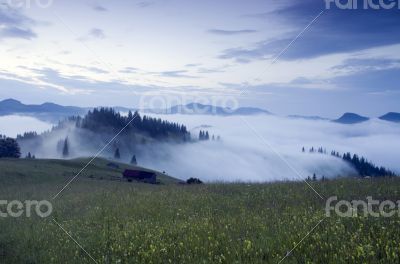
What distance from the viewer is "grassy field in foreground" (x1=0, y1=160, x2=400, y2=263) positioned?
8.64 meters

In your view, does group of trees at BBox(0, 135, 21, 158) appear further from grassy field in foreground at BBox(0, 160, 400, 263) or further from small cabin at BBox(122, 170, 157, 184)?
grassy field in foreground at BBox(0, 160, 400, 263)

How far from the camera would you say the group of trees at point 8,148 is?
98.1m

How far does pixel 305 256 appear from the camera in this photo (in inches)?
321

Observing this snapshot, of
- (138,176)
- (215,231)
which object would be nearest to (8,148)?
(138,176)

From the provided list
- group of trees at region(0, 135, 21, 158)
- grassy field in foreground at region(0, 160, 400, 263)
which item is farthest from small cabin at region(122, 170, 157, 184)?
grassy field in foreground at region(0, 160, 400, 263)

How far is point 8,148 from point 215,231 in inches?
3919

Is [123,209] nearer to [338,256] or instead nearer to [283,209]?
[283,209]

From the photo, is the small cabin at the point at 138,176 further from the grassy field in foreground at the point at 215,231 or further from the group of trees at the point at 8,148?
the grassy field in foreground at the point at 215,231

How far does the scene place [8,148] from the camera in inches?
3905

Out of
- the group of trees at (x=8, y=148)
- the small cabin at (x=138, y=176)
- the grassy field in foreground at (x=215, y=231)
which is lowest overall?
the small cabin at (x=138, y=176)

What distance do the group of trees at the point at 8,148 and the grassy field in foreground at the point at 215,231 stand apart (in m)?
89.2

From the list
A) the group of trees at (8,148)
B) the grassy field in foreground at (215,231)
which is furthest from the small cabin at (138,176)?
the grassy field in foreground at (215,231)

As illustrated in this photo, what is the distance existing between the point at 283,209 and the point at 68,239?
6.57 meters

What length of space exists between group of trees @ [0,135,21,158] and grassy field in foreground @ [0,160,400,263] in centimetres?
8919
